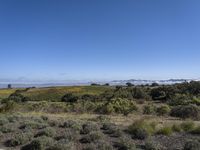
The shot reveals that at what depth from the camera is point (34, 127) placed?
16734mm

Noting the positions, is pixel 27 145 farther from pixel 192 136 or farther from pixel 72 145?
pixel 192 136

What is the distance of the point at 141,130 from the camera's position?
14.5 m

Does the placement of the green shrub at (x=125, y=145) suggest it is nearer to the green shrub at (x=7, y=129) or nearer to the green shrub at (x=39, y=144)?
the green shrub at (x=39, y=144)

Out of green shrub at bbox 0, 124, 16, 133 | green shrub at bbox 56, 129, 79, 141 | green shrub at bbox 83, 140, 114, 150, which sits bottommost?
green shrub at bbox 83, 140, 114, 150

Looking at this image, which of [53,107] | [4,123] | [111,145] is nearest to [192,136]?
[111,145]

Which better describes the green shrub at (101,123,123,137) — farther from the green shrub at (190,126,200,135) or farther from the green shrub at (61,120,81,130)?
the green shrub at (190,126,200,135)

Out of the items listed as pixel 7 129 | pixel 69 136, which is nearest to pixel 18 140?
pixel 69 136

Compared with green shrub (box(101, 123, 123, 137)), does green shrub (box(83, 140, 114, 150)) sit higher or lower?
lower

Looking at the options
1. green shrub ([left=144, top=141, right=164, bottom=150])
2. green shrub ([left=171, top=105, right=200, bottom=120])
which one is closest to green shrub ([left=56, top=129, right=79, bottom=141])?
green shrub ([left=144, top=141, right=164, bottom=150])

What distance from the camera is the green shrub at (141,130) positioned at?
14219mm

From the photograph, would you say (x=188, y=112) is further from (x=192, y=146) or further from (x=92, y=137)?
(x=192, y=146)

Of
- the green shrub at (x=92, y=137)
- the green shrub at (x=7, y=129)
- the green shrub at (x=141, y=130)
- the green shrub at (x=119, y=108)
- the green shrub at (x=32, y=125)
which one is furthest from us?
the green shrub at (x=119, y=108)

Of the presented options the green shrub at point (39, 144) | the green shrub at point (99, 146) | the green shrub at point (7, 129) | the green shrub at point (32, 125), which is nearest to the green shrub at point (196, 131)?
the green shrub at point (99, 146)

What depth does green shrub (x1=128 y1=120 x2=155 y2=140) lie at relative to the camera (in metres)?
14.2
